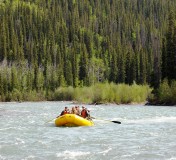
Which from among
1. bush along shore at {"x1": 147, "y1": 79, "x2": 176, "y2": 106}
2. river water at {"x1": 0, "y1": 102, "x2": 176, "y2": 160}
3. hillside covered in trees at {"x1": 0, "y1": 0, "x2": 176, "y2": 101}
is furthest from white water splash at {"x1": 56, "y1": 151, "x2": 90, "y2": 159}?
hillside covered in trees at {"x1": 0, "y1": 0, "x2": 176, "y2": 101}

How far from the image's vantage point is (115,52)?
141 m

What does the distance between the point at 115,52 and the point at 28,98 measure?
37.2 metres

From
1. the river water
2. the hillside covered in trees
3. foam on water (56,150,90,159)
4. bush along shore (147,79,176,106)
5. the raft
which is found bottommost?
foam on water (56,150,90,159)

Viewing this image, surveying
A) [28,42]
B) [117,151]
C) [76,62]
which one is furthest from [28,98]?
[117,151]

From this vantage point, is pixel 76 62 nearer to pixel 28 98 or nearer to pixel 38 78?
pixel 38 78

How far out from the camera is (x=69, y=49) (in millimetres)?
161750

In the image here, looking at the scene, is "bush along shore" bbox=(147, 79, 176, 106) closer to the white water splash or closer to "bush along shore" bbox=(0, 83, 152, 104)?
"bush along shore" bbox=(0, 83, 152, 104)

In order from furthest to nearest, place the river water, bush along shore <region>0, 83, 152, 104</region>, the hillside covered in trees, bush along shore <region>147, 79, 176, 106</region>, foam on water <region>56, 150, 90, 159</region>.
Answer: the hillside covered in trees, bush along shore <region>0, 83, 152, 104</region>, bush along shore <region>147, 79, 176, 106</region>, the river water, foam on water <region>56, 150, 90, 159</region>

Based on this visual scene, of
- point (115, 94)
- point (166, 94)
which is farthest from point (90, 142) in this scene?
point (115, 94)

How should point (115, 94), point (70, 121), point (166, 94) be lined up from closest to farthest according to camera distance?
1. point (70, 121)
2. point (166, 94)
3. point (115, 94)

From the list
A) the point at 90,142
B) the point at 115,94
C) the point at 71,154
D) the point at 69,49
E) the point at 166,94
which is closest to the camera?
the point at 71,154

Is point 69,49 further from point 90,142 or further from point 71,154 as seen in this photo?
point 71,154

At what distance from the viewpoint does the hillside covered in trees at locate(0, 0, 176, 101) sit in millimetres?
121312

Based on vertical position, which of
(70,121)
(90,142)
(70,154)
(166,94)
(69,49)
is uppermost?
(69,49)
